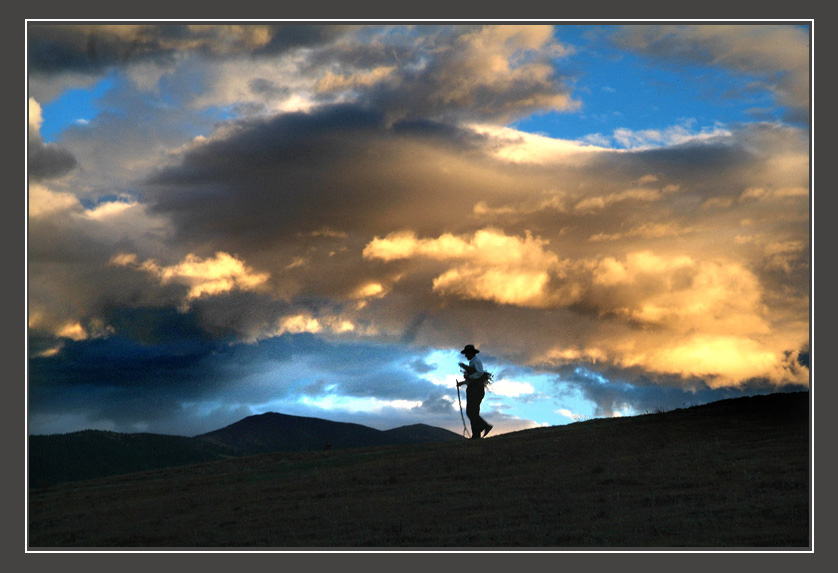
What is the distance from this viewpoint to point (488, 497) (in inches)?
567

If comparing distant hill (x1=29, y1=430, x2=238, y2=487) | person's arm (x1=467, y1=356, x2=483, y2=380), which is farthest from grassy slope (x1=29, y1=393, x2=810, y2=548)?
distant hill (x1=29, y1=430, x2=238, y2=487)

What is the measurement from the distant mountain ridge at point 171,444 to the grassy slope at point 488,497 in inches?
138

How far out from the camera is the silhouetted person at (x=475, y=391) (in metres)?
22.6

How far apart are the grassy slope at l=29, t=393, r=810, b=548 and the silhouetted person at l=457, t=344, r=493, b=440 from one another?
8.13 feet

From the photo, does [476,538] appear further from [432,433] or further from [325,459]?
[432,433]

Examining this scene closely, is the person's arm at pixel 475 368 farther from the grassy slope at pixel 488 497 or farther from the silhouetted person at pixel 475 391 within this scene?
the grassy slope at pixel 488 497

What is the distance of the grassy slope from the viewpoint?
12523 millimetres

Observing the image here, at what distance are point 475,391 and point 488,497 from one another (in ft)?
27.2

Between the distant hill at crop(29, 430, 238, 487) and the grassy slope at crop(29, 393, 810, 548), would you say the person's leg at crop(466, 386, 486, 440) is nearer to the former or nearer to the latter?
the grassy slope at crop(29, 393, 810, 548)

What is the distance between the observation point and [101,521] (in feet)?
47.1

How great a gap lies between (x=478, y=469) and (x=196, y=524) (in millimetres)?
5925

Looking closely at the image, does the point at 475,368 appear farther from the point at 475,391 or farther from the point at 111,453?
the point at 111,453

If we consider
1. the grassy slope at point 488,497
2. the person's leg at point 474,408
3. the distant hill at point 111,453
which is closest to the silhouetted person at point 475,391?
the person's leg at point 474,408

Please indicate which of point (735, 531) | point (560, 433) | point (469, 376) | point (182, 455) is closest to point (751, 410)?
point (560, 433)
